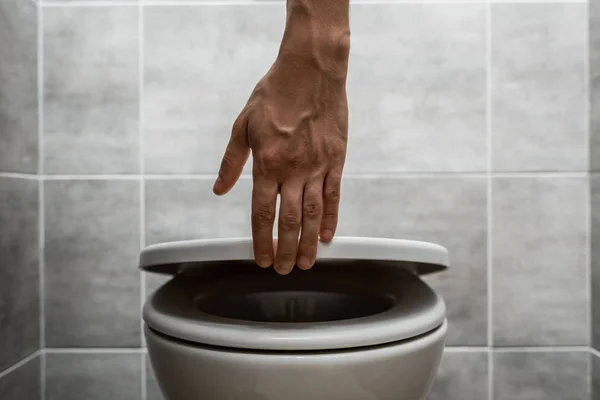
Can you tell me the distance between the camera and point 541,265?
3.98 feet

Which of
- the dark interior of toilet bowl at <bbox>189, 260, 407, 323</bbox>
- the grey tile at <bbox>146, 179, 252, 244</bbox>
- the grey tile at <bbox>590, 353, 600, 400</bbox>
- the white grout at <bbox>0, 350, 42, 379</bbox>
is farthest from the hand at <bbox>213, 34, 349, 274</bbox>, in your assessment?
the grey tile at <bbox>590, 353, 600, 400</bbox>

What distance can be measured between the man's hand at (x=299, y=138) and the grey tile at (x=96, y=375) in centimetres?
70

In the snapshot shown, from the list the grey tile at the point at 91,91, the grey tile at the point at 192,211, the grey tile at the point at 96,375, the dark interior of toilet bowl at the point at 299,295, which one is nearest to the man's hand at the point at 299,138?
the dark interior of toilet bowl at the point at 299,295

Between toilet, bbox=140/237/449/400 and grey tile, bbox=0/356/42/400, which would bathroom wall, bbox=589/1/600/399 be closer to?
toilet, bbox=140/237/449/400

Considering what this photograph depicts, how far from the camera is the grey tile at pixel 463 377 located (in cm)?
121

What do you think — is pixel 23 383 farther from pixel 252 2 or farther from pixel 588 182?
pixel 588 182

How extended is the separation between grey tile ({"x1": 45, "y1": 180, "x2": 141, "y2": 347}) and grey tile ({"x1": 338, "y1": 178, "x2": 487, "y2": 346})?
0.49 metres

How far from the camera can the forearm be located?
686mm

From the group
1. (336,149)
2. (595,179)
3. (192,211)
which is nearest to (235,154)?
(336,149)

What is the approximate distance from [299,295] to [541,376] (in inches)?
27.2

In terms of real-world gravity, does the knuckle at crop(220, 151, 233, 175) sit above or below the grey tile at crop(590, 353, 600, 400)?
above

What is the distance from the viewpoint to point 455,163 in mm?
1211

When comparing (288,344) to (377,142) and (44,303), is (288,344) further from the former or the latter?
(44,303)

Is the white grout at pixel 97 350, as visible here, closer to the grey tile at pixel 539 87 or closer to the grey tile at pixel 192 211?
the grey tile at pixel 192 211
